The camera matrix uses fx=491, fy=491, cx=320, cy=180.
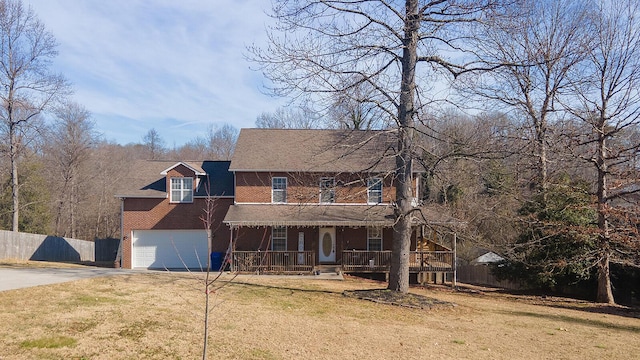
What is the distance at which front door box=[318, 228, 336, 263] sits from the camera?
25.9m

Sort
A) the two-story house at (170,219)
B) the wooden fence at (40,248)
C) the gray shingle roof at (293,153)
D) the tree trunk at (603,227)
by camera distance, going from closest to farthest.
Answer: the tree trunk at (603,227) → the gray shingle roof at (293,153) → the two-story house at (170,219) → the wooden fence at (40,248)

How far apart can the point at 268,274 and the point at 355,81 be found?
1191 centimetres

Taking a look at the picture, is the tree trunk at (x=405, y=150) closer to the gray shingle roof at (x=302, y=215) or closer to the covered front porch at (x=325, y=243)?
the covered front porch at (x=325, y=243)

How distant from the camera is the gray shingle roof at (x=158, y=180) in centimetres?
2696

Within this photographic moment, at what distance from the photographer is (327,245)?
26.0 meters

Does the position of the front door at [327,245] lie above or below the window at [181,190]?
below

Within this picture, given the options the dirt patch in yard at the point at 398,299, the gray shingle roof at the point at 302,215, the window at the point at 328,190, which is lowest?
the dirt patch in yard at the point at 398,299

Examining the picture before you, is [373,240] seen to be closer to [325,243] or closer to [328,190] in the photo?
[325,243]

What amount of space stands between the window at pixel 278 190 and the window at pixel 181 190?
15.5 ft

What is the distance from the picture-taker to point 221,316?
1138 centimetres

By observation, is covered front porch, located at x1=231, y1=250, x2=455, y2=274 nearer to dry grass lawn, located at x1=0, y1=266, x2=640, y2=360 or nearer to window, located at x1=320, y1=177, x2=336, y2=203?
window, located at x1=320, y1=177, x2=336, y2=203

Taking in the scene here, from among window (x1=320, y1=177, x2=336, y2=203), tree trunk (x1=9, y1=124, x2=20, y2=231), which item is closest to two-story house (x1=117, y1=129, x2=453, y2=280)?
window (x1=320, y1=177, x2=336, y2=203)

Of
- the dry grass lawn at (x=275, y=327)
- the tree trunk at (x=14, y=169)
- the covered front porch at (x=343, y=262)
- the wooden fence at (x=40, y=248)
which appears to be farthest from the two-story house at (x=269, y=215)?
the tree trunk at (x=14, y=169)

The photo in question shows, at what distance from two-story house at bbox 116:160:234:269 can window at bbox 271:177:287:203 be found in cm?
265
